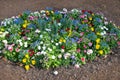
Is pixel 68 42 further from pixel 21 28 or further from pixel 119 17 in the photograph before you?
pixel 119 17

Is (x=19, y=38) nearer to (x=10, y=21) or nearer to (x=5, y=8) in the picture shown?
(x=10, y=21)

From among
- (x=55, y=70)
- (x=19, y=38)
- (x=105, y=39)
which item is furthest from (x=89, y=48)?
(x=19, y=38)

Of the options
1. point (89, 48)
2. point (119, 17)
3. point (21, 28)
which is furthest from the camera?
point (119, 17)

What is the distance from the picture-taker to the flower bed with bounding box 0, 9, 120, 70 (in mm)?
6102

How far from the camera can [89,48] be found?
6.48 meters

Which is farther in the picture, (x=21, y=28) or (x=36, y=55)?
(x=21, y=28)

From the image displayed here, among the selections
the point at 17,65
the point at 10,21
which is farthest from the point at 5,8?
the point at 17,65

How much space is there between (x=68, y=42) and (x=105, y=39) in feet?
2.92

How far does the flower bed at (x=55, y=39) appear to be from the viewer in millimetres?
6102

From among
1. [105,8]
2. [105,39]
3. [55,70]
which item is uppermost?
[105,8]

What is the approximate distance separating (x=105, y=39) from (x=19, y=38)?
1785 millimetres

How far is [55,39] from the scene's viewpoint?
6.44m

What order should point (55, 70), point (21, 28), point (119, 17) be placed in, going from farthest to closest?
point (119, 17), point (21, 28), point (55, 70)

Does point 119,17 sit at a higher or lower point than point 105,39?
higher
